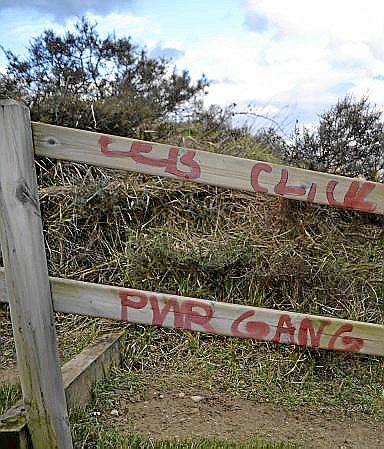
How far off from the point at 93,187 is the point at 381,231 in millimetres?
2372

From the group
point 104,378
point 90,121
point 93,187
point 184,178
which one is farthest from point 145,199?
point 184,178

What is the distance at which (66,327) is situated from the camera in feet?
13.6

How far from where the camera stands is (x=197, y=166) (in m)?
2.28

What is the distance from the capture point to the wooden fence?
2.15m

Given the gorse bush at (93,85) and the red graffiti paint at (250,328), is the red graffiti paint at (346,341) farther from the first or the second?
the gorse bush at (93,85)

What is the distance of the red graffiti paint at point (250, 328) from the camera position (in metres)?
2.36

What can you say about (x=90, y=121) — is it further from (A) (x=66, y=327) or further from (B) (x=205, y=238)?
(A) (x=66, y=327)

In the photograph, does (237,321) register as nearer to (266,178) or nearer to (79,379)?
(266,178)

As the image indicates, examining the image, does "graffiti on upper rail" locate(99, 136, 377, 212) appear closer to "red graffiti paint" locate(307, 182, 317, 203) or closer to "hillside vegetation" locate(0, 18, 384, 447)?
"red graffiti paint" locate(307, 182, 317, 203)

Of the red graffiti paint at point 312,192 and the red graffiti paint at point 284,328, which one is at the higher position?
the red graffiti paint at point 312,192

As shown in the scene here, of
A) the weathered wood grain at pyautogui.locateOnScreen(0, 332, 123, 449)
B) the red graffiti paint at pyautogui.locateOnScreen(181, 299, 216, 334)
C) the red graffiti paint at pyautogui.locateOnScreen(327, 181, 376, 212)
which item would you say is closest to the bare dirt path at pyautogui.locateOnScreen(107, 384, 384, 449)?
the weathered wood grain at pyautogui.locateOnScreen(0, 332, 123, 449)

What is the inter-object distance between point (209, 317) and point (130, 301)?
332 mm

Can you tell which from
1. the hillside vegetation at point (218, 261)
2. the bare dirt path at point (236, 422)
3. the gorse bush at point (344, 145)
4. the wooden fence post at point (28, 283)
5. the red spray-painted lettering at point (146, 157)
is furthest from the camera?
the gorse bush at point (344, 145)

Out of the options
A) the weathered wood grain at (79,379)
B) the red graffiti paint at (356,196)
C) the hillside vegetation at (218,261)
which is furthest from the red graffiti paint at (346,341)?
the weathered wood grain at (79,379)
